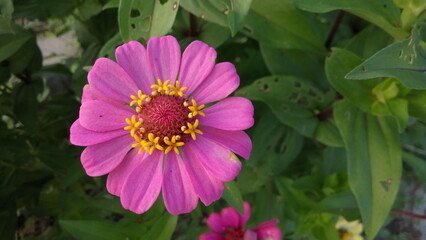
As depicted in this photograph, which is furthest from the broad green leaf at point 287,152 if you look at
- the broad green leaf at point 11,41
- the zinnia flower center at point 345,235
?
the broad green leaf at point 11,41

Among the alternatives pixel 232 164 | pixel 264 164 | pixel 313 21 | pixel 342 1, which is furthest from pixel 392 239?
pixel 232 164

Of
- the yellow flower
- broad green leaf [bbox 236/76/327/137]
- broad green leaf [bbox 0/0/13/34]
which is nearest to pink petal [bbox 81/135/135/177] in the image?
broad green leaf [bbox 0/0/13/34]

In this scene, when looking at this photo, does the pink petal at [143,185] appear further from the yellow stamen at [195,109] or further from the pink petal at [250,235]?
the pink petal at [250,235]

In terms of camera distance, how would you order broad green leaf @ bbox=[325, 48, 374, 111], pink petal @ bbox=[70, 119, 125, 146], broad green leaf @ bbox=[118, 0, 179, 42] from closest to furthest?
pink petal @ bbox=[70, 119, 125, 146] < broad green leaf @ bbox=[118, 0, 179, 42] < broad green leaf @ bbox=[325, 48, 374, 111]

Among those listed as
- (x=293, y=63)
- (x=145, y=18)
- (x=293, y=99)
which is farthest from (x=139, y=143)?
(x=293, y=63)

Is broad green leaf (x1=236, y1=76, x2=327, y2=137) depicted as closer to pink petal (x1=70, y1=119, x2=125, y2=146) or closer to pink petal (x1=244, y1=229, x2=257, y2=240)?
pink petal (x1=244, y1=229, x2=257, y2=240)

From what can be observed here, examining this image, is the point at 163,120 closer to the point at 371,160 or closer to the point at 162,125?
the point at 162,125

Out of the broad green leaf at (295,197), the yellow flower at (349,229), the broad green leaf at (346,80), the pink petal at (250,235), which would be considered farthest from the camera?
the yellow flower at (349,229)
